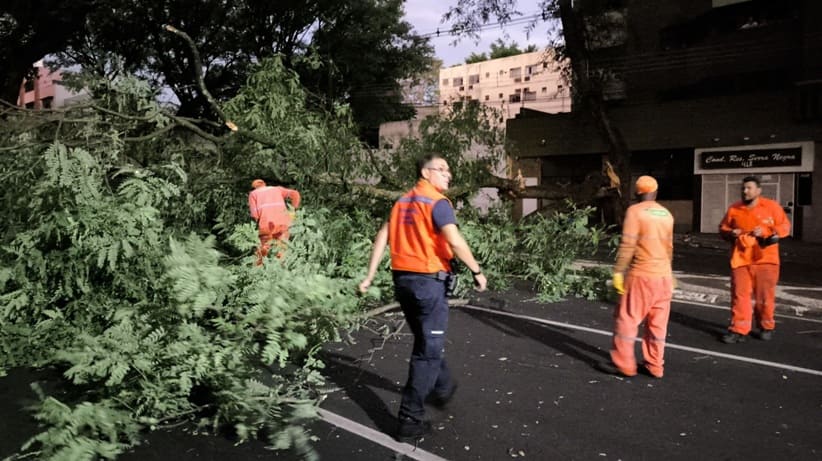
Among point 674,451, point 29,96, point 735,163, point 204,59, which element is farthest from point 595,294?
point 29,96

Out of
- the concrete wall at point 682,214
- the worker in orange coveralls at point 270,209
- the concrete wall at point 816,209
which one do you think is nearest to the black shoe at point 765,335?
the worker in orange coveralls at point 270,209

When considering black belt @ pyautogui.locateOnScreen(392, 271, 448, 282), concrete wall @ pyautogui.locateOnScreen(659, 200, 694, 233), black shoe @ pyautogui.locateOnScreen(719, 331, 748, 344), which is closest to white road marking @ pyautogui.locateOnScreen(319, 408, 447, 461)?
black belt @ pyautogui.locateOnScreen(392, 271, 448, 282)

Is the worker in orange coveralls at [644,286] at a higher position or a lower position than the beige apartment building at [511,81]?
lower

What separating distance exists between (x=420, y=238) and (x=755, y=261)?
4.21 metres

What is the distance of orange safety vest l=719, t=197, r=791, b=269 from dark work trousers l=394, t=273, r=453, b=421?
3991 mm

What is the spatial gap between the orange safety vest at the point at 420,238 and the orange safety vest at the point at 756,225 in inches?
153

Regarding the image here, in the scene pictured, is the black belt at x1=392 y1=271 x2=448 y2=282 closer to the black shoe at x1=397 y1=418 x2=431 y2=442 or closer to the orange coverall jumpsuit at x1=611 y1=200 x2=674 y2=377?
the black shoe at x1=397 y1=418 x2=431 y2=442

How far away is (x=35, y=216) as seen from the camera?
5.75 metres

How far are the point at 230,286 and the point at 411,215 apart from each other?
4.94 ft

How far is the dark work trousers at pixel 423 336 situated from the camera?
155 inches

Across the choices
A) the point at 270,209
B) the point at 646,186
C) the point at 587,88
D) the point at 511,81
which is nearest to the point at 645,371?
the point at 646,186

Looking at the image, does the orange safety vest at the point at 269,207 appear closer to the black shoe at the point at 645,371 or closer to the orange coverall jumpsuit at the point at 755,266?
the black shoe at the point at 645,371

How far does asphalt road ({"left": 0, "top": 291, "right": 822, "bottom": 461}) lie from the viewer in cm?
382

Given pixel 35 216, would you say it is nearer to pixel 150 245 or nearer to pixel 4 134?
pixel 150 245
